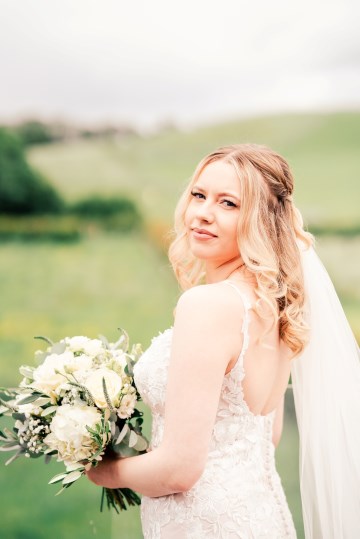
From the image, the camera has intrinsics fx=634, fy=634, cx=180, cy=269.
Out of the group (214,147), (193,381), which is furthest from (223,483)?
(214,147)

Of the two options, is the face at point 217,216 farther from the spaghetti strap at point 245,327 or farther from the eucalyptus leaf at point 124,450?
the eucalyptus leaf at point 124,450

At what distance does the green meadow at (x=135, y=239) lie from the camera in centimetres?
717

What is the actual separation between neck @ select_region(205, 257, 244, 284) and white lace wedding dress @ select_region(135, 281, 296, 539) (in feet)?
0.56

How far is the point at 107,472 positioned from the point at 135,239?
6.10 metres

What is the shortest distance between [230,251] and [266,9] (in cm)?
597

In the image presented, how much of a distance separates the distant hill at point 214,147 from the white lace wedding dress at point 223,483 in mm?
5739

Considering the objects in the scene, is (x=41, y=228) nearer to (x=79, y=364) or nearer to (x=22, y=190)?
(x=22, y=190)

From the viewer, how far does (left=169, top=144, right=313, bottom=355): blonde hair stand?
1.51 metres

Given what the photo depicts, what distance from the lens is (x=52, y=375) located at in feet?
5.24

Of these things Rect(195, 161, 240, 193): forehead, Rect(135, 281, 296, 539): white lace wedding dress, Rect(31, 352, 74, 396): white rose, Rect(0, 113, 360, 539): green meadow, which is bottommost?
Rect(135, 281, 296, 539): white lace wedding dress

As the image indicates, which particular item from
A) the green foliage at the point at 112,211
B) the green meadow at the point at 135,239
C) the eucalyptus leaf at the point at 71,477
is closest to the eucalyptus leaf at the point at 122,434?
the eucalyptus leaf at the point at 71,477

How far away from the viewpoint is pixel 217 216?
1550 millimetres

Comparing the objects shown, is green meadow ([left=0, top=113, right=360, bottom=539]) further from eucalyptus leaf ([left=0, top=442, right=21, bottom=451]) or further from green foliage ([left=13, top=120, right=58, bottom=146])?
eucalyptus leaf ([left=0, top=442, right=21, bottom=451])

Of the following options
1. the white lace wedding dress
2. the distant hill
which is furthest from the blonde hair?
the distant hill
